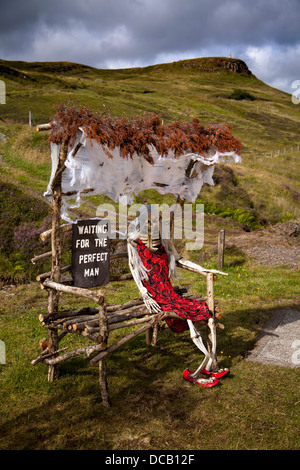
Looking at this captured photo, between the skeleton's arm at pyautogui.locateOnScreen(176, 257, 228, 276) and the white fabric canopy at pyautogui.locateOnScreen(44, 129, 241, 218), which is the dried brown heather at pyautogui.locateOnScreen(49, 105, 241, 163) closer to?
the white fabric canopy at pyautogui.locateOnScreen(44, 129, 241, 218)

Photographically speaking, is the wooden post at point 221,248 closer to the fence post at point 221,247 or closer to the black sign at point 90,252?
the fence post at point 221,247

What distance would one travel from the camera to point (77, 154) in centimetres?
439

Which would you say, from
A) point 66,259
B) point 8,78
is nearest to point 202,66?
point 8,78

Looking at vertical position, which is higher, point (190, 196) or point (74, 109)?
point (74, 109)

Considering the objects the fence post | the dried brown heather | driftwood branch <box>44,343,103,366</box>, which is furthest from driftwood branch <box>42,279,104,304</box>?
the fence post

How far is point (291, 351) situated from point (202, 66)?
110 m

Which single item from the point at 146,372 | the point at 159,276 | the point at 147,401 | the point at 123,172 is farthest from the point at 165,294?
the point at 123,172

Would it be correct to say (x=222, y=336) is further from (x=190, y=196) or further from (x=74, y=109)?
(x=74, y=109)

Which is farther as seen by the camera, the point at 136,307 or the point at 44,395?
the point at 136,307

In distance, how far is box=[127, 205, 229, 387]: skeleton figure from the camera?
16.8 ft

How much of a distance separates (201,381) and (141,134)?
124 inches

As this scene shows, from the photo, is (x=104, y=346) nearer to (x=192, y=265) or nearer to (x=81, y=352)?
(x=81, y=352)
